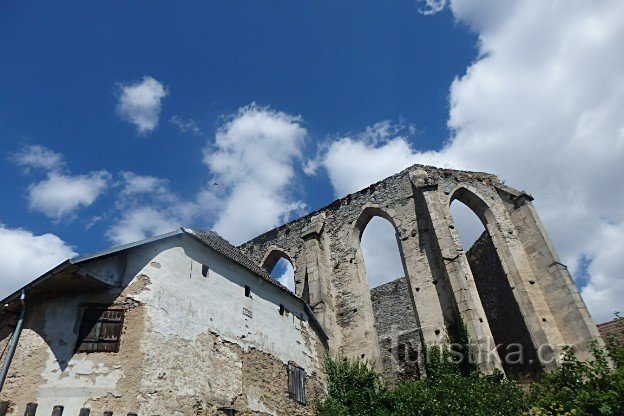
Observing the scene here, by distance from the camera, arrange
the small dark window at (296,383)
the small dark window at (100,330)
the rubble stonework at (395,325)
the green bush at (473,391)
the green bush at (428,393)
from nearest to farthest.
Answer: the small dark window at (100,330), the green bush at (473,391), the green bush at (428,393), the small dark window at (296,383), the rubble stonework at (395,325)

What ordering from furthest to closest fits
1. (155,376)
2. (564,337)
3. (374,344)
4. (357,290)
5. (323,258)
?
1. (323,258)
2. (357,290)
3. (374,344)
4. (564,337)
5. (155,376)

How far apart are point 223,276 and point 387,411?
5.37 meters

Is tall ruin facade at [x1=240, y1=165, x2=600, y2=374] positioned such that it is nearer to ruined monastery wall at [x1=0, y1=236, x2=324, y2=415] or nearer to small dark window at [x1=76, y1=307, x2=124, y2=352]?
ruined monastery wall at [x1=0, y1=236, x2=324, y2=415]

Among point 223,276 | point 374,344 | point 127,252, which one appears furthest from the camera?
point 374,344

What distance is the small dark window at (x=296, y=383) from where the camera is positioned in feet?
37.3

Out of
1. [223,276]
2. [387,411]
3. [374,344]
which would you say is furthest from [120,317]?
[374,344]

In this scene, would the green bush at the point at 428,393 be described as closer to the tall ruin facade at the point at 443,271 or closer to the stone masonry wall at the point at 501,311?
the tall ruin facade at the point at 443,271

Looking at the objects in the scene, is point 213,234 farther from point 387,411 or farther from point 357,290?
point 387,411

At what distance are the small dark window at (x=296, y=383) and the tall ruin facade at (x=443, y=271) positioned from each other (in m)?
2.31

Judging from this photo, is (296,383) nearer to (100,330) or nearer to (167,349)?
(167,349)

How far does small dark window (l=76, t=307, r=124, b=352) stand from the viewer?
8297mm

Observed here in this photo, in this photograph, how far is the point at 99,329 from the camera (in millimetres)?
8477

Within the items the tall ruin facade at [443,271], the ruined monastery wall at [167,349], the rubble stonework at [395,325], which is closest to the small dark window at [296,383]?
the ruined monastery wall at [167,349]

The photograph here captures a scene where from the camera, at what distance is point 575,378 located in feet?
32.9
